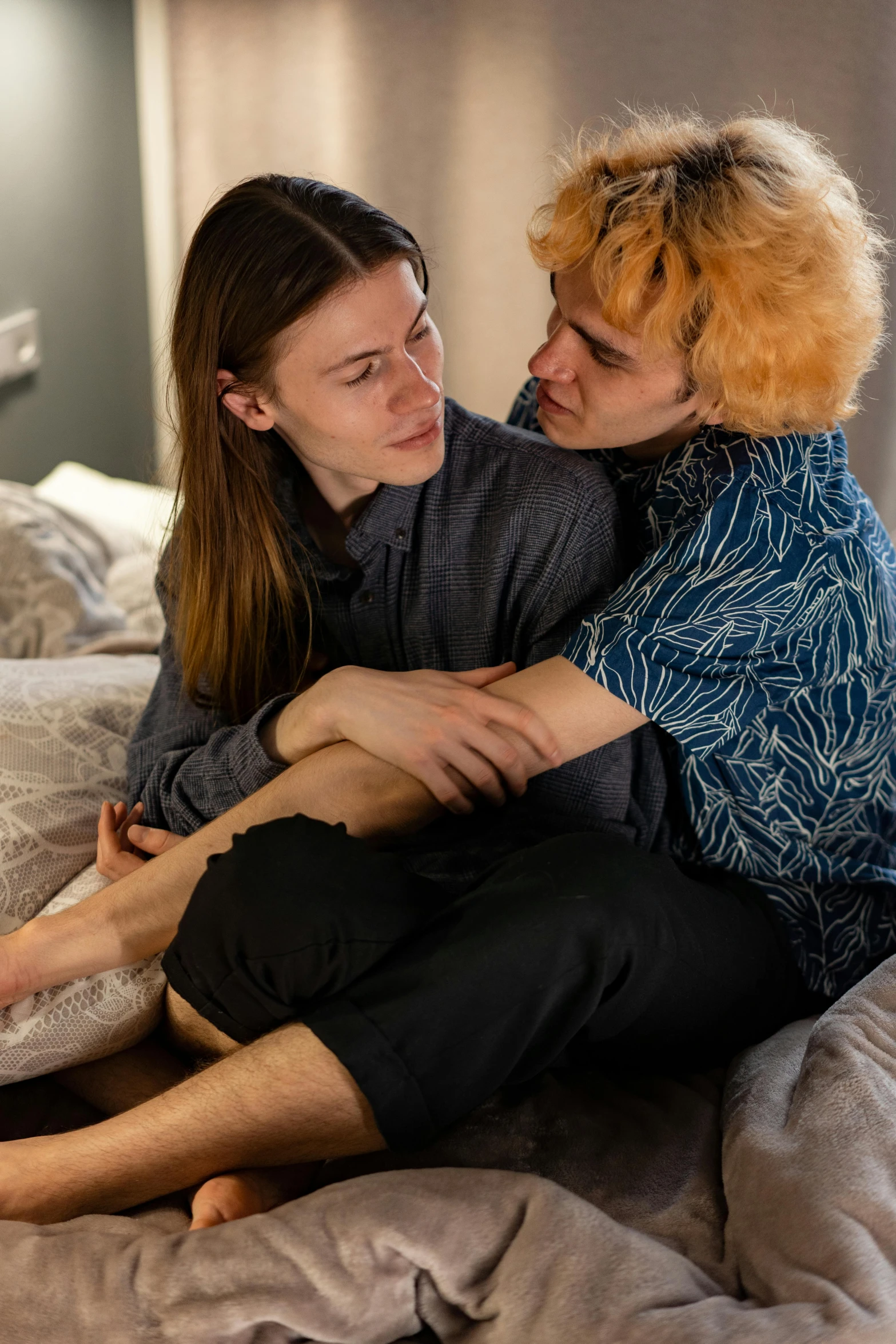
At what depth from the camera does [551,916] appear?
913 millimetres

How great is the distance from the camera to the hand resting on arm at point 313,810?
1068 millimetres

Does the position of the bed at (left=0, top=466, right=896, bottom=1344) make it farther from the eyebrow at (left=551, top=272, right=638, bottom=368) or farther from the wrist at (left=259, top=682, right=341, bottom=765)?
the eyebrow at (left=551, top=272, right=638, bottom=368)

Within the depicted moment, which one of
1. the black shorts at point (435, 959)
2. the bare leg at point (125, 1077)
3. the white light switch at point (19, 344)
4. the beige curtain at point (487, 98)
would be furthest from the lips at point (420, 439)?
the white light switch at point (19, 344)

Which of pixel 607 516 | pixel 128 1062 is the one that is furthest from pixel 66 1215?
pixel 607 516

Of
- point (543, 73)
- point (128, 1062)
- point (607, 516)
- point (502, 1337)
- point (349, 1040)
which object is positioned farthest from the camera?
point (543, 73)

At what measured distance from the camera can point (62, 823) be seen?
1.26m

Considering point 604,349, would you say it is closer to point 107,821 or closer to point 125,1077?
point 107,821

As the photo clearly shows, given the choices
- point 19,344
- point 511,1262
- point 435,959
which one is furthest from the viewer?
point 19,344

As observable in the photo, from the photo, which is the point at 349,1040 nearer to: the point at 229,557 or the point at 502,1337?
the point at 502,1337

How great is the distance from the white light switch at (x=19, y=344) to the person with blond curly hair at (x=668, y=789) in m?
1.23

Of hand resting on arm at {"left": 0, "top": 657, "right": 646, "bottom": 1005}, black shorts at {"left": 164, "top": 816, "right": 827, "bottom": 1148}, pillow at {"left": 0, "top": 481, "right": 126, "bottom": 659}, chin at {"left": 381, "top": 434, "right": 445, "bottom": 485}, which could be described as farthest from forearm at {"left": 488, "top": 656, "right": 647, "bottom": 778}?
pillow at {"left": 0, "top": 481, "right": 126, "bottom": 659}

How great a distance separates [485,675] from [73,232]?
162cm

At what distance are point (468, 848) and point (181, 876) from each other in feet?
0.93

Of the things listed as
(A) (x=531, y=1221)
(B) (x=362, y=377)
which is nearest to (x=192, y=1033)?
(A) (x=531, y=1221)
